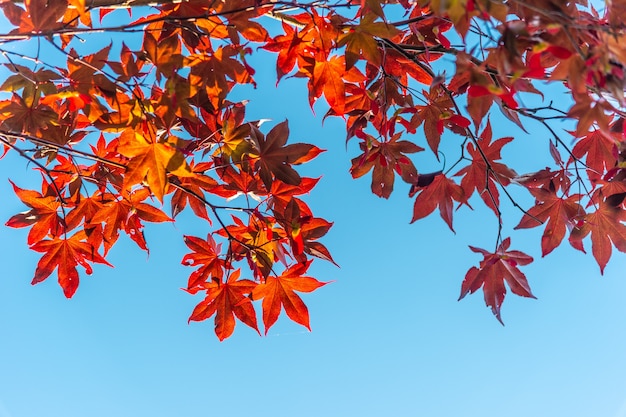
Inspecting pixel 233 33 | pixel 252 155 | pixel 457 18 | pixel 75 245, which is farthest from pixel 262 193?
pixel 457 18

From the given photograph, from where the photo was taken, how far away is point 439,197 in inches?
43.7

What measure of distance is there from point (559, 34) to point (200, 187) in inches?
31.8

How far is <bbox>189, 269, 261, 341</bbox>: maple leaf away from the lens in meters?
1.21

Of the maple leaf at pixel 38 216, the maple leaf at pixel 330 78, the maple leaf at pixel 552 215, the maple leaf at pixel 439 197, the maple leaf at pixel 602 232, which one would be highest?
the maple leaf at pixel 330 78

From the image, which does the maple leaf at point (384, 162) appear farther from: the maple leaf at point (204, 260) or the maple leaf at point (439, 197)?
the maple leaf at point (204, 260)

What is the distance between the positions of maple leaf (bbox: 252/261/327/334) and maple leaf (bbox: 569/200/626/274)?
1.82 feet

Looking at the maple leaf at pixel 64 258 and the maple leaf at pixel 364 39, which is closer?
the maple leaf at pixel 364 39

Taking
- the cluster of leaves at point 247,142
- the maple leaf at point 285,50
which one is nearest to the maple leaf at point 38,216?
the cluster of leaves at point 247,142

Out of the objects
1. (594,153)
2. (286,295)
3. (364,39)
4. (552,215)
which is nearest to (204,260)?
(286,295)

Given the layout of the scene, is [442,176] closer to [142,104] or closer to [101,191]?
[142,104]

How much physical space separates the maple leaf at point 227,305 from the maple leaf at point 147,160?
37 centimetres

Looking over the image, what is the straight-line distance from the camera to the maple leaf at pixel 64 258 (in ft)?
4.00

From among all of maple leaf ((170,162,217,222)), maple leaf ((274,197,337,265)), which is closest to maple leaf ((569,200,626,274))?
maple leaf ((274,197,337,265))

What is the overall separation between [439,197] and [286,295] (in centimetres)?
40
